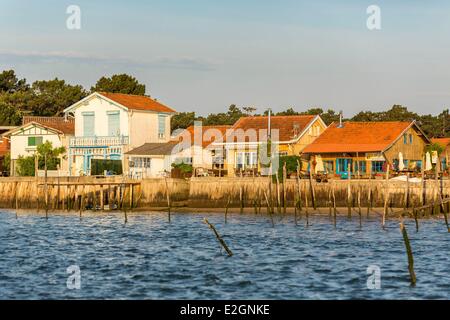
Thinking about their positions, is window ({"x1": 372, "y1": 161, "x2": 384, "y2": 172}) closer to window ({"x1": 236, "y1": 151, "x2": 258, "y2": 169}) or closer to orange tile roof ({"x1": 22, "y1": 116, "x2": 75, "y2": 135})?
window ({"x1": 236, "y1": 151, "x2": 258, "y2": 169})

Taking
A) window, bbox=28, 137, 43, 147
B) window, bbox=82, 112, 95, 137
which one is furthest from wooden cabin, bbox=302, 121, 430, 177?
window, bbox=28, 137, 43, 147

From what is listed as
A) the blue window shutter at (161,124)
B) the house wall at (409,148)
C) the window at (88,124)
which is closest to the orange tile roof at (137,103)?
the blue window shutter at (161,124)

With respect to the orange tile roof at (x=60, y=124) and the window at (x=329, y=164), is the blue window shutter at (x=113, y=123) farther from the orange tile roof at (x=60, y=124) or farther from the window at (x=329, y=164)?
the window at (x=329, y=164)

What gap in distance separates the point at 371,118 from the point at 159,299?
85.6m

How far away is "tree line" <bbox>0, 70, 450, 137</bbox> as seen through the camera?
109 metres

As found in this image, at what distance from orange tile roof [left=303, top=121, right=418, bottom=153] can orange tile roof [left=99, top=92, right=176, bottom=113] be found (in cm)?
1562

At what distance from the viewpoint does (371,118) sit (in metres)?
110

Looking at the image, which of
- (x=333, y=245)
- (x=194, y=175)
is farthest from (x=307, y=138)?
(x=333, y=245)

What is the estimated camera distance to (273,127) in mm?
73938

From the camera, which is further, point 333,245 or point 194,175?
point 194,175

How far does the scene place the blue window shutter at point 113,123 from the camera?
75.8 m

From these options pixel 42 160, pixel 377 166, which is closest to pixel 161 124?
pixel 42 160

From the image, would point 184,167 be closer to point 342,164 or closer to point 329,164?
point 329,164
